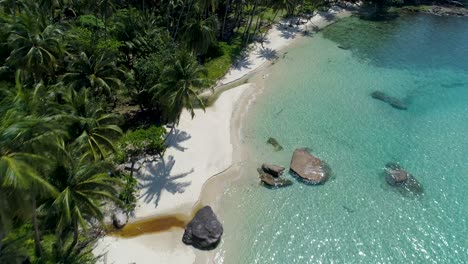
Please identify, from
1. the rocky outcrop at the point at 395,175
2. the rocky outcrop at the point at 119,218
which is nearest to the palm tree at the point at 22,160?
the rocky outcrop at the point at 119,218

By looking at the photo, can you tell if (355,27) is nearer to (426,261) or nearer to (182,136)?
(182,136)

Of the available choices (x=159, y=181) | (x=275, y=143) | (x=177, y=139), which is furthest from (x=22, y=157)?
(x=275, y=143)

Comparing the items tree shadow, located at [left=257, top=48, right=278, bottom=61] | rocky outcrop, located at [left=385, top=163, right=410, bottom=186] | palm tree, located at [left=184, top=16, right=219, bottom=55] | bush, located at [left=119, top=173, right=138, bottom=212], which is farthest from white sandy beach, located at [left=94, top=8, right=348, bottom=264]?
rocky outcrop, located at [left=385, top=163, right=410, bottom=186]

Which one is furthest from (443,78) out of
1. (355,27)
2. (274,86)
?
(274,86)

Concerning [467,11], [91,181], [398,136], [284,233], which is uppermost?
[91,181]

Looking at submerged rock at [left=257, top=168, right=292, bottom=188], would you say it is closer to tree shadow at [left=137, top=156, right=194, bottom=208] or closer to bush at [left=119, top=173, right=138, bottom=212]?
tree shadow at [left=137, top=156, right=194, bottom=208]

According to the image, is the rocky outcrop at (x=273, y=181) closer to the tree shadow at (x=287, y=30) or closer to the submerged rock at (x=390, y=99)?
the submerged rock at (x=390, y=99)

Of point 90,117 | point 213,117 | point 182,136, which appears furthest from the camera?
point 213,117
